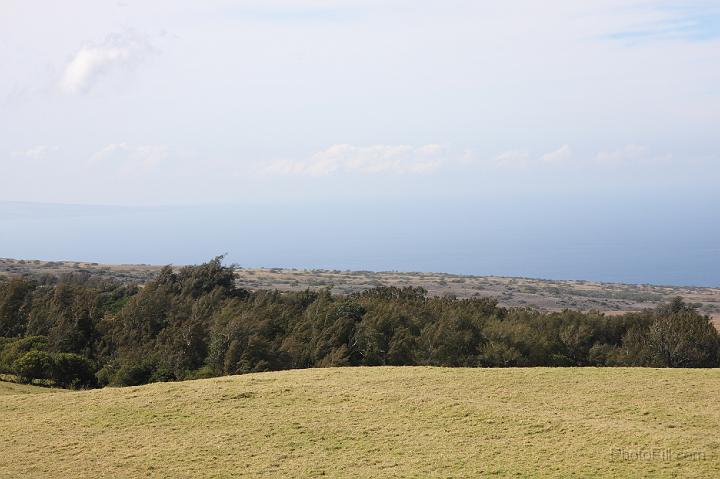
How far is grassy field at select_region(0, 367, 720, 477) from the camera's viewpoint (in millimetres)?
16250

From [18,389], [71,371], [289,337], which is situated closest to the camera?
[18,389]

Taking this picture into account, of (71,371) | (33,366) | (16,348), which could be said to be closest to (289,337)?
(71,371)

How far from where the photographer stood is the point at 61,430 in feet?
64.1

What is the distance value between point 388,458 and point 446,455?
51.3 inches

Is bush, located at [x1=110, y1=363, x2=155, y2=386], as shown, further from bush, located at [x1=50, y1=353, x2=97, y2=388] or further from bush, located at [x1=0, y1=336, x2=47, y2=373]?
bush, located at [x1=0, y1=336, x2=47, y2=373]

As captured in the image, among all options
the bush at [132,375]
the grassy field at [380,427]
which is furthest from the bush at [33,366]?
the grassy field at [380,427]

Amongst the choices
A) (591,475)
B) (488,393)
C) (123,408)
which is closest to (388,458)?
(591,475)

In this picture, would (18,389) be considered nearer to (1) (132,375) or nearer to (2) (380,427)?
(1) (132,375)

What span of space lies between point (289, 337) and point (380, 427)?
63.1ft

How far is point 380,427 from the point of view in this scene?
759 inches

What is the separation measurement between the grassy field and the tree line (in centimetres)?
963

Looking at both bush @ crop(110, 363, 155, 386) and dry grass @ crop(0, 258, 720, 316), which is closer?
bush @ crop(110, 363, 155, 386)

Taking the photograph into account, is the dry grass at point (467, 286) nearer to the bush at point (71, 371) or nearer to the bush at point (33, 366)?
the bush at point (71, 371)

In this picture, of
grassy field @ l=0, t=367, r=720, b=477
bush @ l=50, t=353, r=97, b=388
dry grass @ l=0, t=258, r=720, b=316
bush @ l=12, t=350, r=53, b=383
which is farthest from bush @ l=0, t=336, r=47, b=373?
dry grass @ l=0, t=258, r=720, b=316
